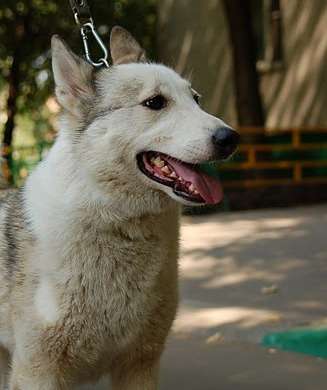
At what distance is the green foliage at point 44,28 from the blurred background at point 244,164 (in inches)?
1.5

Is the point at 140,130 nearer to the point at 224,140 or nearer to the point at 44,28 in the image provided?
the point at 224,140

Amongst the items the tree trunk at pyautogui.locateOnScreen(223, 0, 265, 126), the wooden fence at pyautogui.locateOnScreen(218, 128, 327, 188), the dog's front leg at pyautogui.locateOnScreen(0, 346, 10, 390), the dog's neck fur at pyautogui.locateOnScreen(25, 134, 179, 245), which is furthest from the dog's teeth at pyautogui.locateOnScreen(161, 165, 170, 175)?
the tree trunk at pyautogui.locateOnScreen(223, 0, 265, 126)

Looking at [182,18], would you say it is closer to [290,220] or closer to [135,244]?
[290,220]

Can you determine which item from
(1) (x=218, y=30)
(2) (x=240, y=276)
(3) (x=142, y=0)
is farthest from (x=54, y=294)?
(3) (x=142, y=0)

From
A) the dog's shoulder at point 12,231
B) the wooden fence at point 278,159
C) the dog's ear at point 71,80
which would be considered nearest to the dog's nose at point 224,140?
the dog's ear at point 71,80

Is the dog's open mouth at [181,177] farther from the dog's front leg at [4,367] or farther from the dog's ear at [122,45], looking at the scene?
the dog's front leg at [4,367]

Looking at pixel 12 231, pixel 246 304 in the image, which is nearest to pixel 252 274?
pixel 246 304

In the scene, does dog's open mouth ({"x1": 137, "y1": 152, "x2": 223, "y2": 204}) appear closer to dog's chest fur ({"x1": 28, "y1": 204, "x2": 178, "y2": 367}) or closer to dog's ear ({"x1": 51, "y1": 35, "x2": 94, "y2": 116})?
dog's chest fur ({"x1": 28, "y1": 204, "x2": 178, "y2": 367})

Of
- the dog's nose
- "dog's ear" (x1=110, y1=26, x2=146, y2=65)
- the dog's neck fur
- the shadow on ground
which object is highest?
"dog's ear" (x1=110, y1=26, x2=146, y2=65)

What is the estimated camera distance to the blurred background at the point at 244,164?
589cm

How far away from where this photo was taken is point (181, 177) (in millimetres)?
3643

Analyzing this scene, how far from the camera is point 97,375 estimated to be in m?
3.95

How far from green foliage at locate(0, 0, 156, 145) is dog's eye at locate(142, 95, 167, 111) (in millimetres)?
20294

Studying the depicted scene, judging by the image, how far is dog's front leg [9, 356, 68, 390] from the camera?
374 cm
